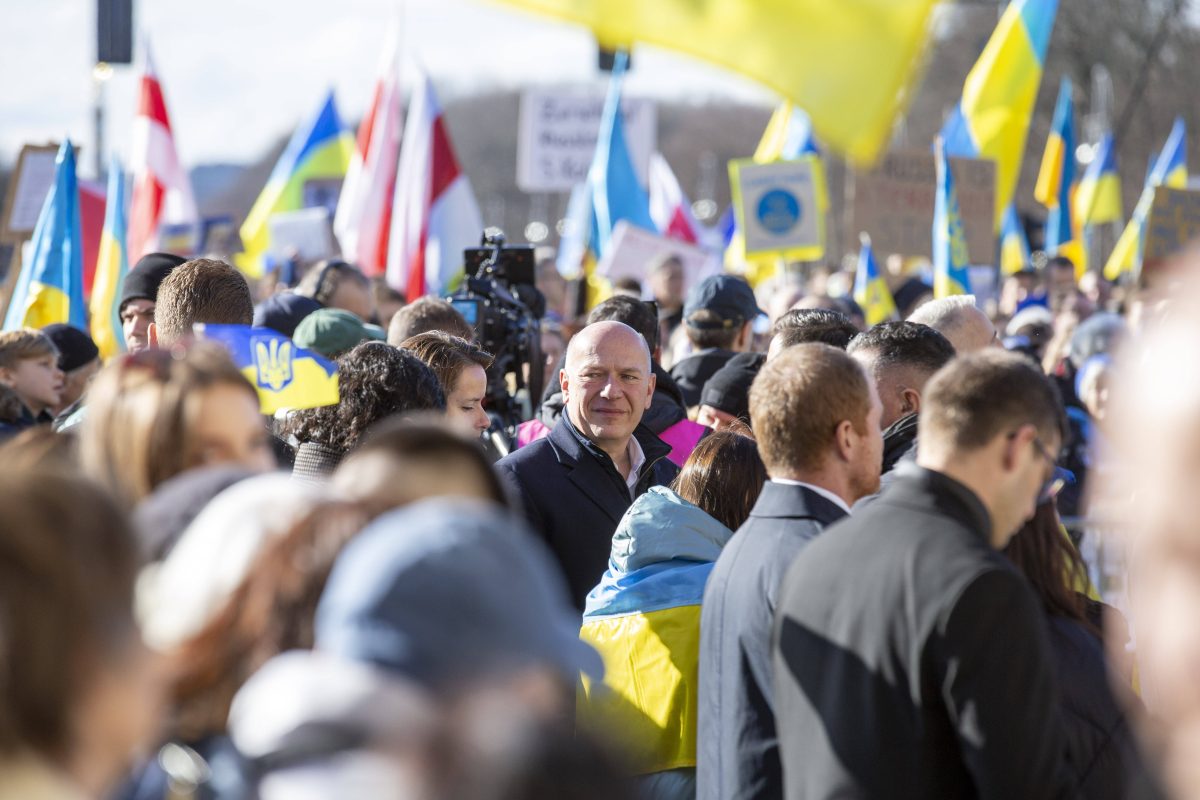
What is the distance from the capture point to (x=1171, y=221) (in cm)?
1200

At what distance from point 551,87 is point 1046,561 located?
43.7 feet

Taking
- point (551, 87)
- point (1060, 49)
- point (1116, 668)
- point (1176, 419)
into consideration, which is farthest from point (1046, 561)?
point (1060, 49)

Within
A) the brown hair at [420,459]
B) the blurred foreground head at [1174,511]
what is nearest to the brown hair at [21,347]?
the brown hair at [420,459]

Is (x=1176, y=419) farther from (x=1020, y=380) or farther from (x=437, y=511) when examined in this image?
(x=1020, y=380)

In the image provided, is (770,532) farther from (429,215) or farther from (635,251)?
(635,251)

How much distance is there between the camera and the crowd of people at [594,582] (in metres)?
1.72

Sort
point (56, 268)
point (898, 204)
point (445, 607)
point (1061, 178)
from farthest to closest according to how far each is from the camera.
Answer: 1. point (1061, 178)
2. point (898, 204)
3. point (56, 268)
4. point (445, 607)

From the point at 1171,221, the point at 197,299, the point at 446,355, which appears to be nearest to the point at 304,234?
the point at 1171,221

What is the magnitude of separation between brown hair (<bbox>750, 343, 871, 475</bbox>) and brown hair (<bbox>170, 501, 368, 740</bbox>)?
1.53 metres

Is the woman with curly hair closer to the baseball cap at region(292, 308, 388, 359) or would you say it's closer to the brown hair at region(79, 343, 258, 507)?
the brown hair at region(79, 343, 258, 507)

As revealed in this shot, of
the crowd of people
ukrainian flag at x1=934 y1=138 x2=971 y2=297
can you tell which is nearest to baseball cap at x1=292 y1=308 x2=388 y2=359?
the crowd of people

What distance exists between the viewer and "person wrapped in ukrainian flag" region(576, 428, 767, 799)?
4.02 meters

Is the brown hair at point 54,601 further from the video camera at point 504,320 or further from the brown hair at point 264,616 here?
the video camera at point 504,320

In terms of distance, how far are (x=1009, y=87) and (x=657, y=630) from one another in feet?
24.5
